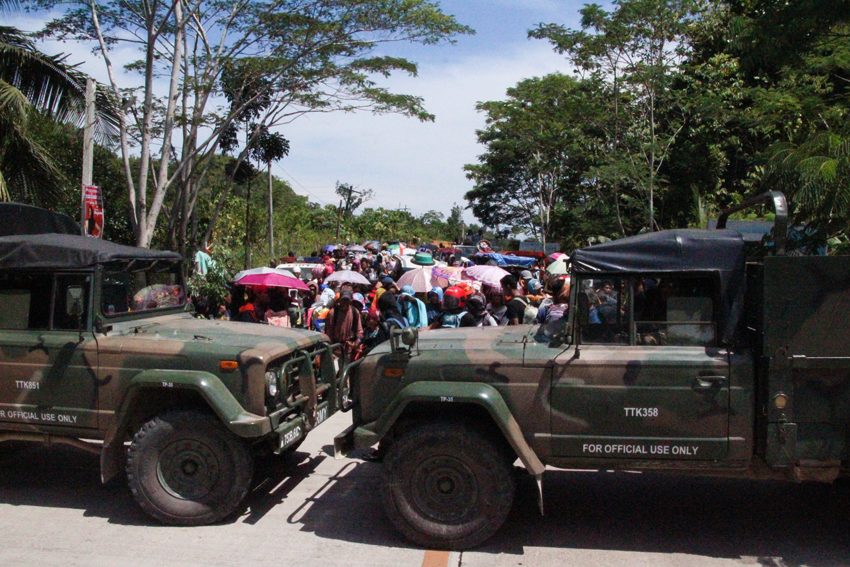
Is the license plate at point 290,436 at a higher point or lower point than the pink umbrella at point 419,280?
lower

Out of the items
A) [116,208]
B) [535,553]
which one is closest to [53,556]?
[535,553]

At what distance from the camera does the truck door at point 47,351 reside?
581 cm

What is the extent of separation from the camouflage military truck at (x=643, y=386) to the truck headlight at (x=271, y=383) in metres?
0.81

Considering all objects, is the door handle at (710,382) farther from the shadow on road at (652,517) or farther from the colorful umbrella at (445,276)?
the colorful umbrella at (445,276)

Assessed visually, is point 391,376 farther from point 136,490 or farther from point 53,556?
point 53,556

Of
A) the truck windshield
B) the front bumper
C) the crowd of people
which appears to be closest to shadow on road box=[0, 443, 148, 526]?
the front bumper

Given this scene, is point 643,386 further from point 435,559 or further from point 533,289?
point 533,289

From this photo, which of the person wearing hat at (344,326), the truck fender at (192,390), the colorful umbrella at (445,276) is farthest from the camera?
the colorful umbrella at (445,276)

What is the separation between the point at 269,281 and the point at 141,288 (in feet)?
14.8

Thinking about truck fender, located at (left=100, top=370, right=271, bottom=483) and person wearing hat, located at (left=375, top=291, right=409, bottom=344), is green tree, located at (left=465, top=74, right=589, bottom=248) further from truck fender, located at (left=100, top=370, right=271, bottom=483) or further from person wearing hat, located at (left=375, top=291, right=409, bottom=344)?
truck fender, located at (left=100, top=370, right=271, bottom=483)

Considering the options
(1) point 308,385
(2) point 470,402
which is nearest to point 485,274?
(1) point 308,385

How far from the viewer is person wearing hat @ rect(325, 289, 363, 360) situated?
30.8 ft

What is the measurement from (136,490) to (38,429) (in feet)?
3.36

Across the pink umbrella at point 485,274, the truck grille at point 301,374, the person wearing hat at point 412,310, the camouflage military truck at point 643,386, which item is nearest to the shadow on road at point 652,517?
the camouflage military truck at point 643,386
